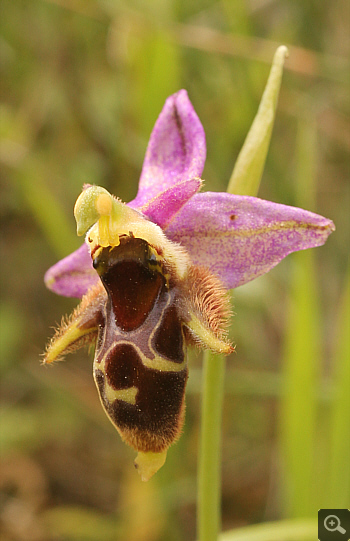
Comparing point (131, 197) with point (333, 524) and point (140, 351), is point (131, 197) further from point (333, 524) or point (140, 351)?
point (140, 351)

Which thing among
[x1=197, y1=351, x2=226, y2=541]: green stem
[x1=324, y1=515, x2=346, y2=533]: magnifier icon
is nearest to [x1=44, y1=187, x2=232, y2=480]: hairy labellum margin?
[x1=197, y1=351, x2=226, y2=541]: green stem

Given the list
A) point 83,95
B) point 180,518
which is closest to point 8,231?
point 83,95

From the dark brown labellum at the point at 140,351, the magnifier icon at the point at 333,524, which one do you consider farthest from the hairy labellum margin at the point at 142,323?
the magnifier icon at the point at 333,524

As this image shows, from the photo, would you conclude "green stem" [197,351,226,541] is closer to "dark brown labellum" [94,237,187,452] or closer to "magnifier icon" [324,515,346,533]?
"dark brown labellum" [94,237,187,452]

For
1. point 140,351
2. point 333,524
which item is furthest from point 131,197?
point 140,351

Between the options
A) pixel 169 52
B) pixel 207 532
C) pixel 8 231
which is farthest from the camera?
pixel 8 231

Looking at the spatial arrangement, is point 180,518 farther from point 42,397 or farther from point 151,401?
point 151,401

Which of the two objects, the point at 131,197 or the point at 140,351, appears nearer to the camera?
the point at 140,351
